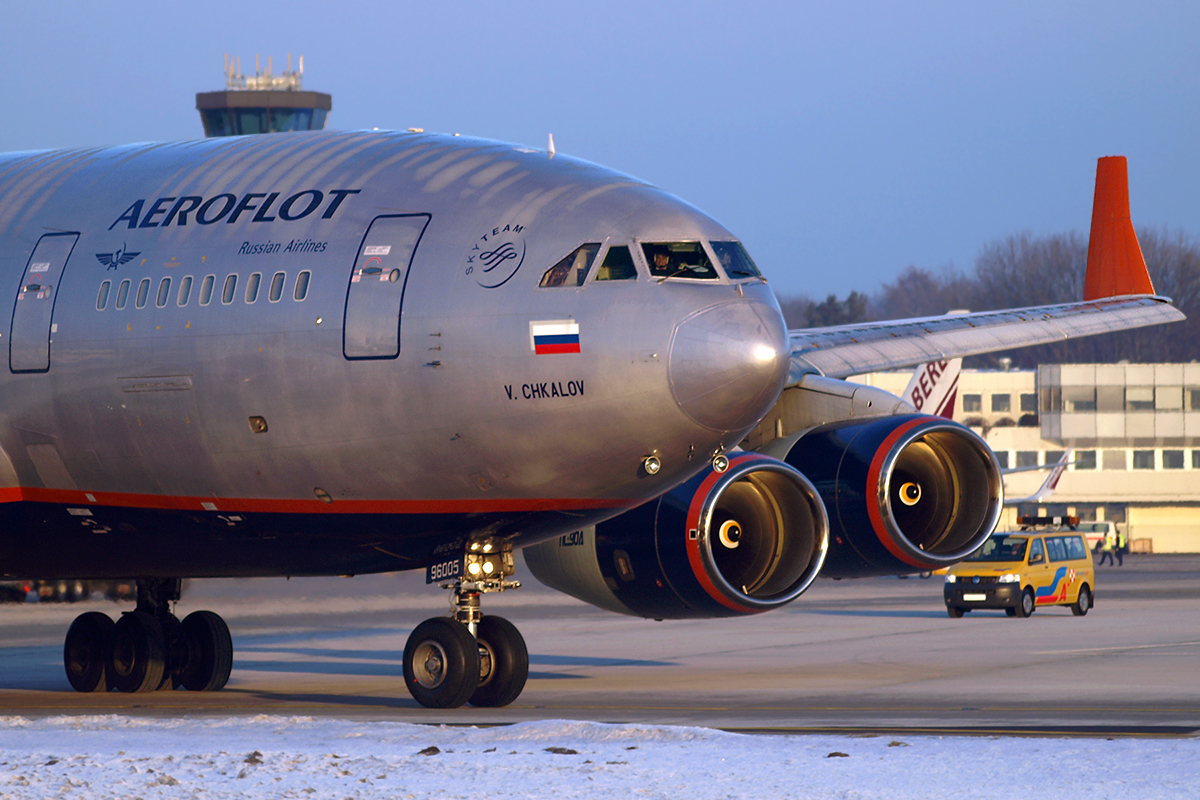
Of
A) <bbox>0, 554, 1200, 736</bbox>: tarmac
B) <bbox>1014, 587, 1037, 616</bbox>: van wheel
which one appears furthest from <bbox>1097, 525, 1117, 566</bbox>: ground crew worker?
<bbox>1014, 587, 1037, 616</bbox>: van wheel

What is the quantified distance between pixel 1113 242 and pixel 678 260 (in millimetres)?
11684

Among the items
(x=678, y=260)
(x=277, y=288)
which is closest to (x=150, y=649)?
(x=277, y=288)

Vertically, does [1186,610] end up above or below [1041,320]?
below

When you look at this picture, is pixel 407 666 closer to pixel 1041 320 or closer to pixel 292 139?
pixel 292 139

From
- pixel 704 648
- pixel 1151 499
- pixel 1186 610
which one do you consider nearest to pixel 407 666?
pixel 704 648

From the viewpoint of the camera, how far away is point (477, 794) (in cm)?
1071

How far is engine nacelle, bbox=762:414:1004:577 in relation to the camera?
1909 cm

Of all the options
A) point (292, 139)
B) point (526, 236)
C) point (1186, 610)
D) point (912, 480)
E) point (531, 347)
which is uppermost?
point (292, 139)

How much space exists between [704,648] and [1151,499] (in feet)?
262

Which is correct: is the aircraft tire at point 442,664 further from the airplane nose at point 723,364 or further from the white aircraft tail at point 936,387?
the white aircraft tail at point 936,387

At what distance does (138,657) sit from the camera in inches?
835

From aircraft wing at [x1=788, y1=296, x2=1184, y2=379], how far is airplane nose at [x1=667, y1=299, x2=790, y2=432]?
26.7ft

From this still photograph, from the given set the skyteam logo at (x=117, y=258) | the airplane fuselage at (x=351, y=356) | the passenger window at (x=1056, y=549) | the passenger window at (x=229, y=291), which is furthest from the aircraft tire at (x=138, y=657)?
the passenger window at (x=1056, y=549)

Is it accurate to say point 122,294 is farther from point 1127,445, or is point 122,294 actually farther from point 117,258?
point 1127,445
